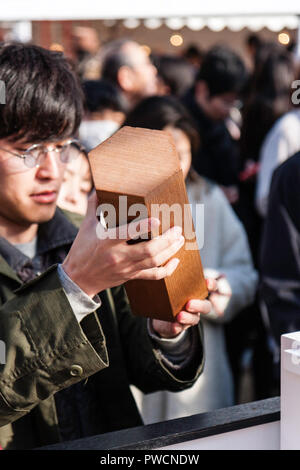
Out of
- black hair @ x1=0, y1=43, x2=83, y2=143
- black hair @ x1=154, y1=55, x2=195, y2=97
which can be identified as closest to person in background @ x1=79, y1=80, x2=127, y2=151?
black hair @ x1=0, y1=43, x2=83, y2=143

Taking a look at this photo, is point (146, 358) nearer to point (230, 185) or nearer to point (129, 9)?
point (230, 185)

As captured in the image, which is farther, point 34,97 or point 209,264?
point 209,264

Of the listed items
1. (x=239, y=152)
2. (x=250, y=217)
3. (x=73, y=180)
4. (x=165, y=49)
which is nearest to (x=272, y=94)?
(x=239, y=152)

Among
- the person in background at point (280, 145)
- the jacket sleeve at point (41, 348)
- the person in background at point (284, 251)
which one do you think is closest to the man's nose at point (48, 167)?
the jacket sleeve at point (41, 348)

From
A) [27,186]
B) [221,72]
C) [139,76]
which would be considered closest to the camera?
[27,186]

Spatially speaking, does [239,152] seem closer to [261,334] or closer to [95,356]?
[261,334]

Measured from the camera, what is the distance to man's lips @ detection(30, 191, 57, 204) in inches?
45.6

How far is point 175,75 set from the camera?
4.71m

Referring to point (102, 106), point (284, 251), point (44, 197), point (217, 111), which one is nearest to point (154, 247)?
point (44, 197)

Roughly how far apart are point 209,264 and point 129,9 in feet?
5.39

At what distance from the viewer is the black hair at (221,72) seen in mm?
3424

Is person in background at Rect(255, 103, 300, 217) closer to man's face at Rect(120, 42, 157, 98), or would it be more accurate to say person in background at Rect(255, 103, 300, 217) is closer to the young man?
man's face at Rect(120, 42, 157, 98)

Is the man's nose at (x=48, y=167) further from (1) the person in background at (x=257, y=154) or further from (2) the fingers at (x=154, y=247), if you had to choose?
(1) the person in background at (x=257, y=154)

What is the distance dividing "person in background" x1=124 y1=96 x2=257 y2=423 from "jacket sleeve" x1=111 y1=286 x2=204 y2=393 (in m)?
0.66
